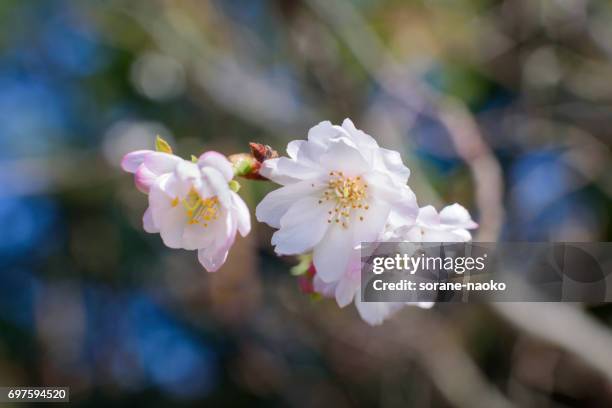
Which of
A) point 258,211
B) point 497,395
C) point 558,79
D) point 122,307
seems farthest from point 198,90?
point 258,211

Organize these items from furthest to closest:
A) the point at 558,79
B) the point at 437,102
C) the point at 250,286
A: 1. the point at 250,286
2. the point at 558,79
3. the point at 437,102

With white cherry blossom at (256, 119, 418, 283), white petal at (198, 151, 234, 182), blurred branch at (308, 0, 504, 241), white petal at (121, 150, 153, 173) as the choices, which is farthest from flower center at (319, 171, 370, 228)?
blurred branch at (308, 0, 504, 241)

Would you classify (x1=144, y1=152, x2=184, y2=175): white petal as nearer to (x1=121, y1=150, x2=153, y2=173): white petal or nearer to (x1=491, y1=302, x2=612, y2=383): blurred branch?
(x1=121, y1=150, x2=153, y2=173): white petal

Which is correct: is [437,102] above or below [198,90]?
below

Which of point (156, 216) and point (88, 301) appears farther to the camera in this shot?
point (88, 301)

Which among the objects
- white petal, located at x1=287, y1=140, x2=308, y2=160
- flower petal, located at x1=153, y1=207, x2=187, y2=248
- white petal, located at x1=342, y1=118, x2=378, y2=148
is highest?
white petal, located at x1=342, y1=118, x2=378, y2=148

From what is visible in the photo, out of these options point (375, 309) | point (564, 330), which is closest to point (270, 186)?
point (564, 330)

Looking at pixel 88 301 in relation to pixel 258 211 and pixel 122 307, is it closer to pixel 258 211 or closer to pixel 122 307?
pixel 122 307

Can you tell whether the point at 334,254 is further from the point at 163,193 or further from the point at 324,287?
the point at 163,193
